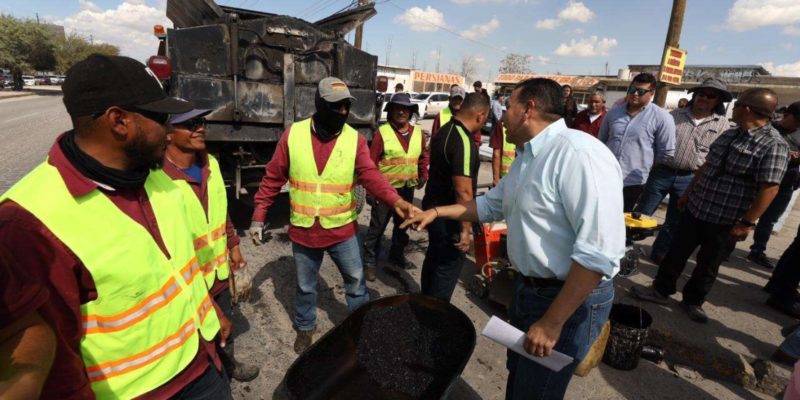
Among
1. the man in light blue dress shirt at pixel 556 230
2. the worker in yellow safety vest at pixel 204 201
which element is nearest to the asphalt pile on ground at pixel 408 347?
the man in light blue dress shirt at pixel 556 230

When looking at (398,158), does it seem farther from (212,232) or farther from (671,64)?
(671,64)

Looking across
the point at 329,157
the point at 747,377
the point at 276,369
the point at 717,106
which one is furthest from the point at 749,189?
the point at 276,369

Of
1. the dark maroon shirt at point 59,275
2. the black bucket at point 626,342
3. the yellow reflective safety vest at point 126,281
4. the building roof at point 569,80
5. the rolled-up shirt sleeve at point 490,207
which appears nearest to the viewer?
the dark maroon shirt at point 59,275

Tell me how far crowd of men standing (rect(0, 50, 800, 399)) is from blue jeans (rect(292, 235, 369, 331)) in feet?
0.04

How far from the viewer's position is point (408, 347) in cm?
262

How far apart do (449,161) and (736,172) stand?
249cm

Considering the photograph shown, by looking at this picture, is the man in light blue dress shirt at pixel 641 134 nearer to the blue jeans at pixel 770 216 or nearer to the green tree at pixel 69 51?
the blue jeans at pixel 770 216

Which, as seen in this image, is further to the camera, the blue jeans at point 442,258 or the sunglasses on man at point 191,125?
the blue jeans at point 442,258

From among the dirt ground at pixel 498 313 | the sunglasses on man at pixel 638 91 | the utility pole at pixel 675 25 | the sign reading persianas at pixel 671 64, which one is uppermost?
the utility pole at pixel 675 25

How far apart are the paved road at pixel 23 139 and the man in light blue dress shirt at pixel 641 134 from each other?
8.38 m

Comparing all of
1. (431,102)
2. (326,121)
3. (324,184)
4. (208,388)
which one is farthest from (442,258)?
(431,102)

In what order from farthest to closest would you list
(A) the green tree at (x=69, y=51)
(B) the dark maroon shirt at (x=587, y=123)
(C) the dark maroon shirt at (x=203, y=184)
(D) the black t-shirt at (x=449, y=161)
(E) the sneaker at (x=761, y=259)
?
(A) the green tree at (x=69, y=51)
(B) the dark maroon shirt at (x=587, y=123)
(E) the sneaker at (x=761, y=259)
(D) the black t-shirt at (x=449, y=161)
(C) the dark maroon shirt at (x=203, y=184)

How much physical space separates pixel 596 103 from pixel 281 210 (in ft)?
16.2

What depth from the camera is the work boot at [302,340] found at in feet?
10.0
